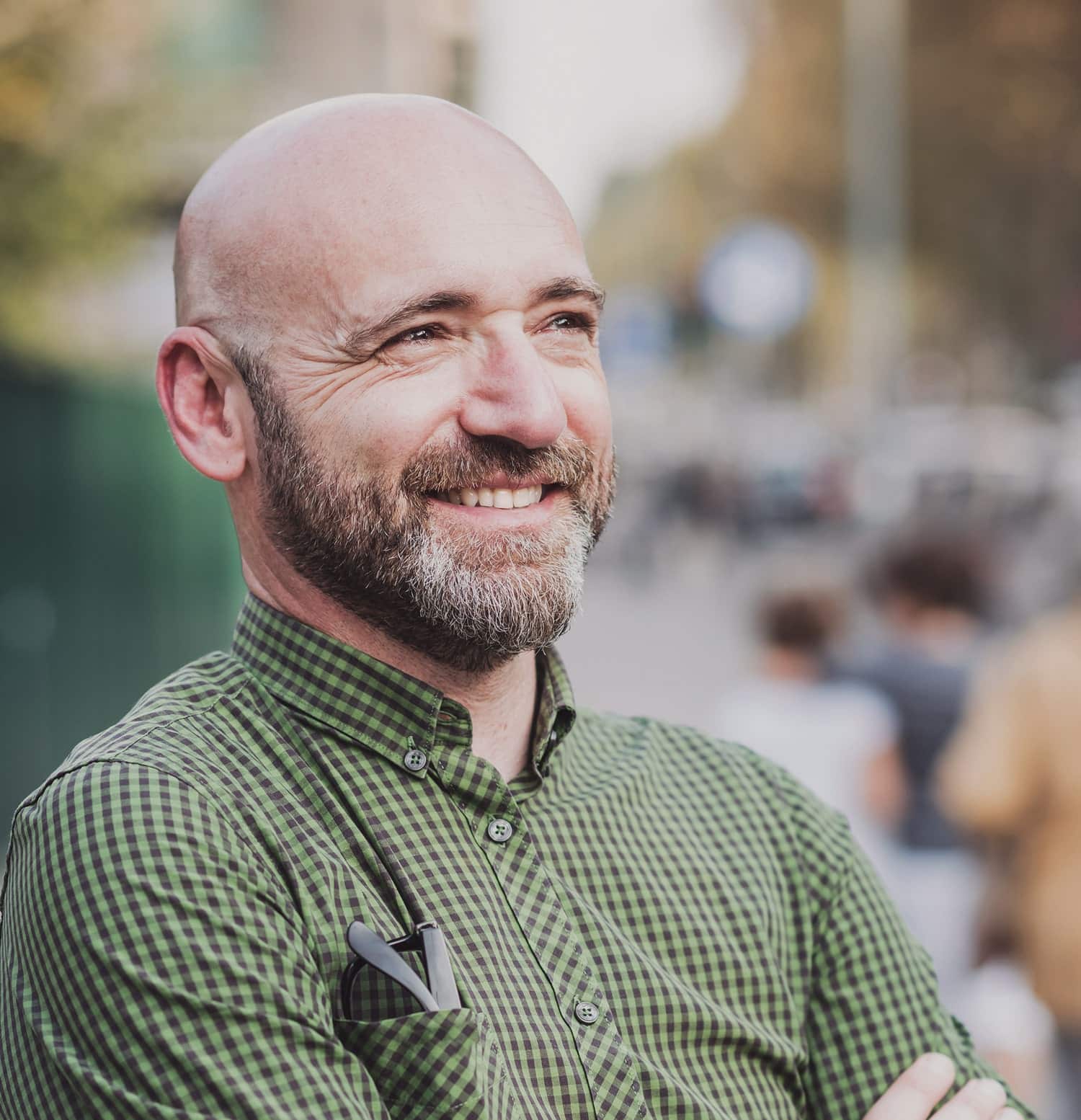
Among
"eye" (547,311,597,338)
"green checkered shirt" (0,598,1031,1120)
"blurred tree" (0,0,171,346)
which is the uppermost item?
"blurred tree" (0,0,171,346)

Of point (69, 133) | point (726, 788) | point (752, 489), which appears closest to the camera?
point (726, 788)

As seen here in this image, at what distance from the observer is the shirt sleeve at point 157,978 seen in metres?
1.42

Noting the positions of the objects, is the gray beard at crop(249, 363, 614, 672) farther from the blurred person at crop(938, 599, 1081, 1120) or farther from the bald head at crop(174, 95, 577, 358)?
the blurred person at crop(938, 599, 1081, 1120)

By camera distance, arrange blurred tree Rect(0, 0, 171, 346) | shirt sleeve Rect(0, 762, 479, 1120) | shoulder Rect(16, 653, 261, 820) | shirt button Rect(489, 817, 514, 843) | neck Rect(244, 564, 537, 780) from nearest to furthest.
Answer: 1. shirt sleeve Rect(0, 762, 479, 1120)
2. shoulder Rect(16, 653, 261, 820)
3. shirt button Rect(489, 817, 514, 843)
4. neck Rect(244, 564, 537, 780)
5. blurred tree Rect(0, 0, 171, 346)

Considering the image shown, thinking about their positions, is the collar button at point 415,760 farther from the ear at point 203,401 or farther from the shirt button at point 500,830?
the ear at point 203,401

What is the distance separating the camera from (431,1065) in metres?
1.49

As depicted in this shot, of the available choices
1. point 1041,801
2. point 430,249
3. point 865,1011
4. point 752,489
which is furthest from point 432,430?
point 752,489

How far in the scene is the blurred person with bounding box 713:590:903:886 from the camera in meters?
5.52

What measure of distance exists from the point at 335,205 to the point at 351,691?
535mm

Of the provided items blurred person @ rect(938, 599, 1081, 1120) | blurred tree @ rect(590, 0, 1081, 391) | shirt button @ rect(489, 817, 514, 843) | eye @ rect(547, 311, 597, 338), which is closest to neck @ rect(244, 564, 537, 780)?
shirt button @ rect(489, 817, 514, 843)

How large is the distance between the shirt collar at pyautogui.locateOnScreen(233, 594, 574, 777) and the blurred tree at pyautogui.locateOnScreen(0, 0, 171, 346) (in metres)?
4.85

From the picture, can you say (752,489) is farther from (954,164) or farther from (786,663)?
(786,663)


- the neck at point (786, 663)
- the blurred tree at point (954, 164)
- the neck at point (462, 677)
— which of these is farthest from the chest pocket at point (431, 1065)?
the blurred tree at point (954, 164)

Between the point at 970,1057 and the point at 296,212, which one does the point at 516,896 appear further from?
the point at 296,212
